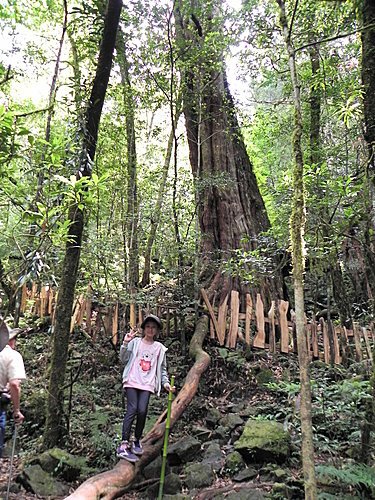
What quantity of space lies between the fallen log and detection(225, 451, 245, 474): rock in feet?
2.81

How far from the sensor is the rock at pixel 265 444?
463 centimetres

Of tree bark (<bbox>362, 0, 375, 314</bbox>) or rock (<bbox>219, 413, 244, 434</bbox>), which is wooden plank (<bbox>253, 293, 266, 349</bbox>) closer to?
rock (<bbox>219, 413, 244, 434</bbox>)

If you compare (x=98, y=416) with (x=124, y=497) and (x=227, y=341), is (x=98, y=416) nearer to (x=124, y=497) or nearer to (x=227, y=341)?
(x=124, y=497)

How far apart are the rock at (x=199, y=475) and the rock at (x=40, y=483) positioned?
1.39 meters

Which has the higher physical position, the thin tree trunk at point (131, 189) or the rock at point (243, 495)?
the thin tree trunk at point (131, 189)

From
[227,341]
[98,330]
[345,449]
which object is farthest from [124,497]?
[98,330]

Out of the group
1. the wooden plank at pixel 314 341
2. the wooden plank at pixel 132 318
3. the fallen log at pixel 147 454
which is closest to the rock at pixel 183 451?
A: the fallen log at pixel 147 454

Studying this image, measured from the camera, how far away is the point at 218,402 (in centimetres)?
660

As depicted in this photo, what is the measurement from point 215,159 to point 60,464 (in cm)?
808

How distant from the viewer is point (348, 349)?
7574 mm

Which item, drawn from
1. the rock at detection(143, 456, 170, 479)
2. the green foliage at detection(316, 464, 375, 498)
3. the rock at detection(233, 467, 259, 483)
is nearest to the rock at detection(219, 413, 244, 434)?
the rock at detection(233, 467, 259, 483)

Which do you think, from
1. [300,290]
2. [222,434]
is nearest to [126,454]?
[222,434]

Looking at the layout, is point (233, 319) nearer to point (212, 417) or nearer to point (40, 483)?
point (212, 417)

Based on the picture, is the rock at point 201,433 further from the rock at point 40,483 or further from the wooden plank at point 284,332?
the wooden plank at point 284,332
